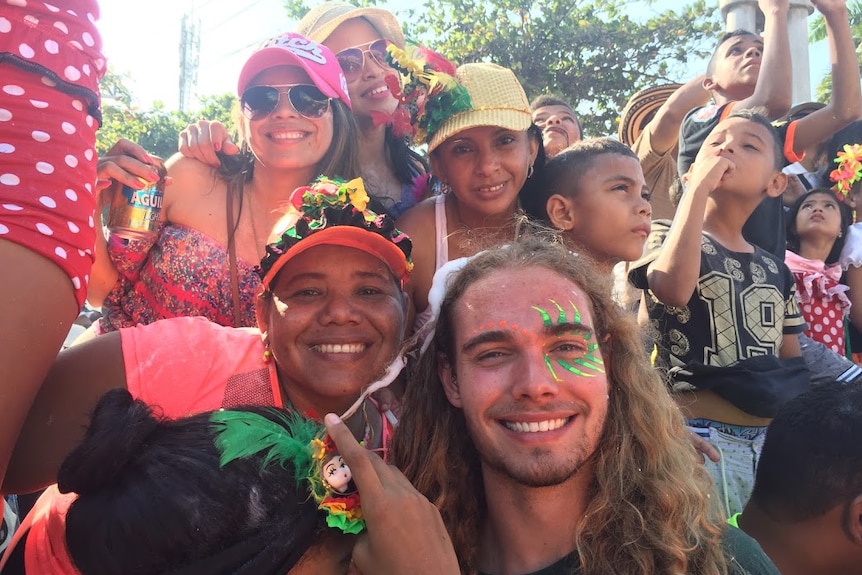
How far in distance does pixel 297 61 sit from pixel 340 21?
2.49 feet

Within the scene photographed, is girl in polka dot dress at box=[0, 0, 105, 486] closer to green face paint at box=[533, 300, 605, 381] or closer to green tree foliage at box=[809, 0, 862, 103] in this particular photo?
green face paint at box=[533, 300, 605, 381]

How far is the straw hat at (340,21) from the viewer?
3.63 m

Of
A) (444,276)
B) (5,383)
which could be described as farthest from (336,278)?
(5,383)

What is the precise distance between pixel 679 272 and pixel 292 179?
6.03 feet

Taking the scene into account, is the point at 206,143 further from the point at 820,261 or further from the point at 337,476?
the point at 820,261

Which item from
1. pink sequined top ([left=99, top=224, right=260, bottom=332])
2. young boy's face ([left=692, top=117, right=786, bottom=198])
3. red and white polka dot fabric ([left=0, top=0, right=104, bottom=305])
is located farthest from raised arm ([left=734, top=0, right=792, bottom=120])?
red and white polka dot fabric ([left=0, top=0, right=104, bottom=305])

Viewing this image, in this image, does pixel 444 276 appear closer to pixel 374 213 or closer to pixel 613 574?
pixel 374 213

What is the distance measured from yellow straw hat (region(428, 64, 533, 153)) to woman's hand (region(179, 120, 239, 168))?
3.22ft

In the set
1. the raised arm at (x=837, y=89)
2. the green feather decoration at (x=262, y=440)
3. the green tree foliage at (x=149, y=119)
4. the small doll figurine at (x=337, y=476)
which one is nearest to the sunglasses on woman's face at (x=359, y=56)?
the green feather decoration at (x=262, y=440)

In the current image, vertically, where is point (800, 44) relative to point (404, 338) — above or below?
above

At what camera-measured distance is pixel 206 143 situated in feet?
10.4

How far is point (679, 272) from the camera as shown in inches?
120

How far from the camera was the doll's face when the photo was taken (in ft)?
5.22

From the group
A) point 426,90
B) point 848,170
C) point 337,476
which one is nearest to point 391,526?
point 337,476
